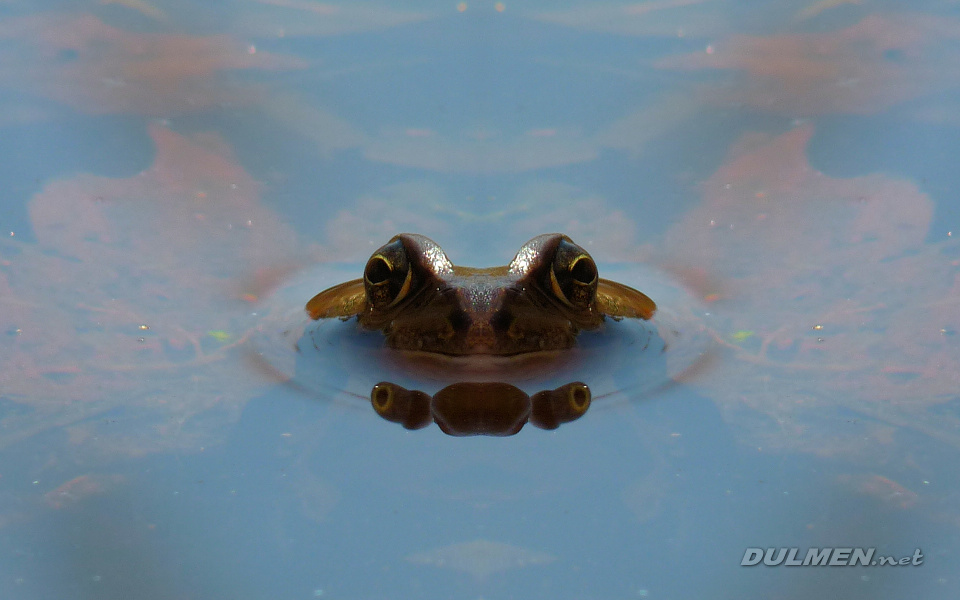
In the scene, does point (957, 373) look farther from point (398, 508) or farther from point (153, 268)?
Answer: point (153, 268)

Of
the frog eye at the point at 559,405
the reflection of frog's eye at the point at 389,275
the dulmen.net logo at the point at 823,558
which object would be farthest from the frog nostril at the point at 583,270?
the dulmen.net logo at the point at 823,558

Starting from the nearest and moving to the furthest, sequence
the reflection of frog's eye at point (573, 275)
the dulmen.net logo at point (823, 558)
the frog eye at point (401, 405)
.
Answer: the dulmen.net logo at point (823, 558), the frog eye at point (401, 405), the reflection of frog's eye at point (573, 275)

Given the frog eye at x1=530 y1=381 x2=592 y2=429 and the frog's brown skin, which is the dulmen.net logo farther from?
the frog's brown skin

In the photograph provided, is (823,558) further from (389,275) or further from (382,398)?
(389,275)

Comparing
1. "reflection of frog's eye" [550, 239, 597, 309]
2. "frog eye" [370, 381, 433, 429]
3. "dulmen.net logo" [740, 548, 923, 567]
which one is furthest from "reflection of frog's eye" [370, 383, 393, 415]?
"dulmen.net logo" [740, 548, 923, 567]

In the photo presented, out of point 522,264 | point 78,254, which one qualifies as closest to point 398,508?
point 522,264

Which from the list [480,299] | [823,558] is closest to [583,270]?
[480,299]

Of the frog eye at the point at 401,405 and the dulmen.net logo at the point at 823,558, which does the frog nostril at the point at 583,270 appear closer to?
the frog eye at the point at 401,405
